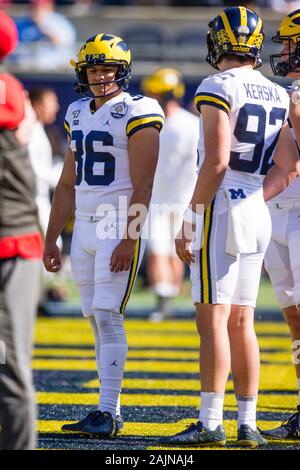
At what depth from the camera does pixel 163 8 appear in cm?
1542

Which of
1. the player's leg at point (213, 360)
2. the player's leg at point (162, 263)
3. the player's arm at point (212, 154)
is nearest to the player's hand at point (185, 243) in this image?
the player's arm at point (212, 154)

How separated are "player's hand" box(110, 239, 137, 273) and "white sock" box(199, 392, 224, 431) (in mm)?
677

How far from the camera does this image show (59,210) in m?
5.14

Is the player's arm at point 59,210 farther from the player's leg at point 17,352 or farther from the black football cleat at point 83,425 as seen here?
the player's leg at point 17,352

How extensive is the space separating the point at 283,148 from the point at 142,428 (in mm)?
1409

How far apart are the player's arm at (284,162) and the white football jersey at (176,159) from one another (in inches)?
169

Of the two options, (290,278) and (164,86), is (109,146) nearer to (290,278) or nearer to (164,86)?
(290,278)

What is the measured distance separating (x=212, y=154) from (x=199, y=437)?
3.76 ft

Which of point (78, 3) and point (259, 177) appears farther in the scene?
point (78, 3)

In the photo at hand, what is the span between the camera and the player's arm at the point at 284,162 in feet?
15.4

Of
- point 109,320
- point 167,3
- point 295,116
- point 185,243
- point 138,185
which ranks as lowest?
point 109,320

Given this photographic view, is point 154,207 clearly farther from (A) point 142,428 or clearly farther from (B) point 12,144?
(B) point 12,144

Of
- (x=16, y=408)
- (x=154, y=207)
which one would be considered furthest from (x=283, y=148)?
(x=154, y=207)

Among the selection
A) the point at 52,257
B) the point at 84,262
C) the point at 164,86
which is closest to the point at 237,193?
the point at 84,262
